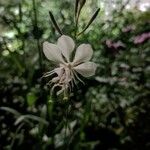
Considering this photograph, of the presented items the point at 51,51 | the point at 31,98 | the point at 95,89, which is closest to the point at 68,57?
the point at 51,51

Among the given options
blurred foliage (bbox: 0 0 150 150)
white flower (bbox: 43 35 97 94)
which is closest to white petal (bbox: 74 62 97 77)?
white flower (bbox: 43 35 97 94)

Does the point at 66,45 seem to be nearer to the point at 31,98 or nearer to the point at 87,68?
the point at 87,68

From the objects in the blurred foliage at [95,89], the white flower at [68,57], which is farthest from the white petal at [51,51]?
the blurred foliage at [95,89]

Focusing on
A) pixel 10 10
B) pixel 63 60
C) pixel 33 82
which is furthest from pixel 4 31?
pixel 63 60

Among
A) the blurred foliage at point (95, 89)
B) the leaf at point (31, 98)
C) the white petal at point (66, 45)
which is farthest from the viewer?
the blurred foliage at point (95, 89)

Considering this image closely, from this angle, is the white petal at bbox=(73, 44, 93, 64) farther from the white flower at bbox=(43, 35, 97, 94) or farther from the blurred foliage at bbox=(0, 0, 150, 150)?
the blurred foliage at bbox=(0, 0, 150, 150)

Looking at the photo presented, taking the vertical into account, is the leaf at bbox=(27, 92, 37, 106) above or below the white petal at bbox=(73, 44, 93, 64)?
below

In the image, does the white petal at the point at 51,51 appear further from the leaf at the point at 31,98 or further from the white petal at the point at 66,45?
the leaf at the point at 31,98
